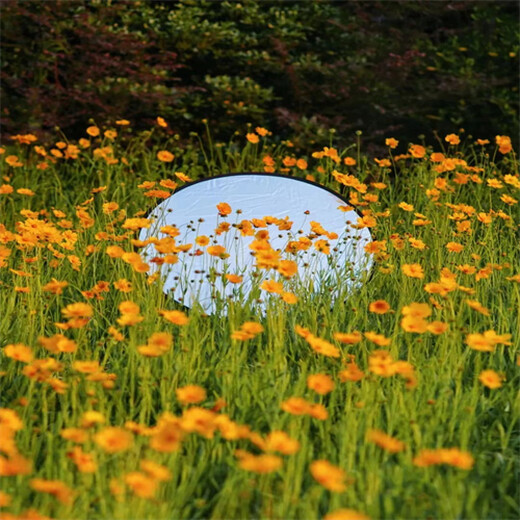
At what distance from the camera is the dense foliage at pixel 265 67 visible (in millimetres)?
5098

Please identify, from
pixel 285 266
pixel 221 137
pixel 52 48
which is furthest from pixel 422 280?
pixel 52 48

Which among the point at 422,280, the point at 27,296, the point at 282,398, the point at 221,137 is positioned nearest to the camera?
the point at 282,398

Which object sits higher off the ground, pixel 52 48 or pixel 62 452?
pixel 52 48

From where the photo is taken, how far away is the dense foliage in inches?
201

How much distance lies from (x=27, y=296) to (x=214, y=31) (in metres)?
3.41

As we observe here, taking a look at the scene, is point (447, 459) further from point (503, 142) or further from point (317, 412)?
point (503, 142)

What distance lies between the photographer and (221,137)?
18.3 ft

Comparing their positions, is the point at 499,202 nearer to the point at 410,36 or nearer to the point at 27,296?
the point at 410,36

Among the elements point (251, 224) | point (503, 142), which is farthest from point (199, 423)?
point (503, 142)

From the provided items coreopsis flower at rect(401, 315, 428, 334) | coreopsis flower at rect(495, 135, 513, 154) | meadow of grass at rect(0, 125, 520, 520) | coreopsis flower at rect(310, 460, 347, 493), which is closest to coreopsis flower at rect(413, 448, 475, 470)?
meadow of grass at rect(0, 125, 520, 520)

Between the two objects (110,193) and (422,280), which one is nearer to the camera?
(422,280)

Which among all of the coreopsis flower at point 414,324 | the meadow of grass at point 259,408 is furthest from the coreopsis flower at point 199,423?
the coreopsis flower at point 414,324

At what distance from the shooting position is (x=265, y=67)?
550 centimetres

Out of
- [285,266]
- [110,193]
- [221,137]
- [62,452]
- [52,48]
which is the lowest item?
[62,452]
